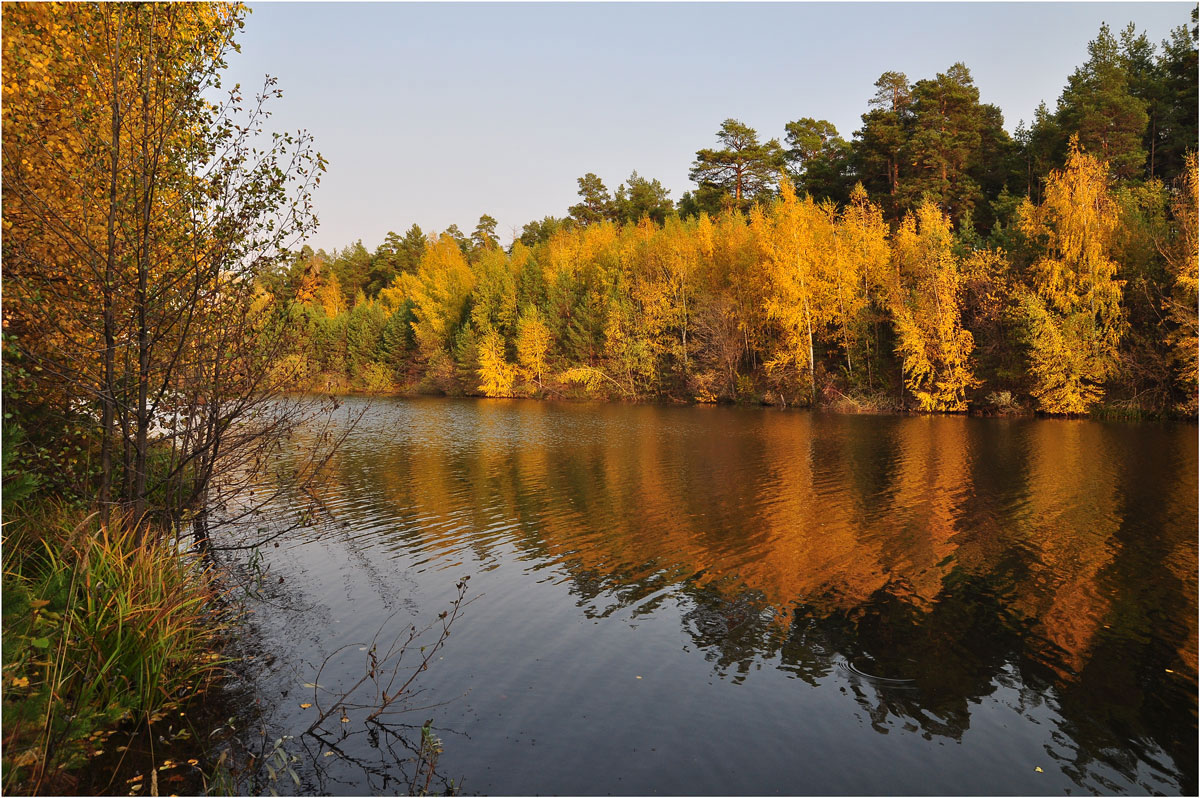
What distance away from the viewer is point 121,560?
260 inches

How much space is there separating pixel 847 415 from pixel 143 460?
35.6 m

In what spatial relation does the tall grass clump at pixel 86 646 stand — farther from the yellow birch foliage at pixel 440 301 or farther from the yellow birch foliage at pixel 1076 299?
the yellow birch foliage at pixel 440 301

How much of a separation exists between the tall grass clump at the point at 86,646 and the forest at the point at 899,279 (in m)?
12.1

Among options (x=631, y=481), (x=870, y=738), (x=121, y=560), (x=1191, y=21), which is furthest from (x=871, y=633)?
(x=1191, y=21)

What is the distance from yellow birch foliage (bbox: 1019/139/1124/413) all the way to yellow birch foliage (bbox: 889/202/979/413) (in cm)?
346

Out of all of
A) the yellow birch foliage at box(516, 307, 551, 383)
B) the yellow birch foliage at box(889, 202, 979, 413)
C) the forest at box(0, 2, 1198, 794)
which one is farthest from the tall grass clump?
the yellow birch foliage at box(516, 307, 551, 383)

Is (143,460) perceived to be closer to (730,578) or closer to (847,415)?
(730,578)

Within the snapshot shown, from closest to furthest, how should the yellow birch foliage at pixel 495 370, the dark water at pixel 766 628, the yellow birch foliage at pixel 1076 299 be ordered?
1. the dark water at pixel 766 628
2. the yellow birch foliage at pixel 1076 299
3. the yellow birch foliage at pixel 495 370

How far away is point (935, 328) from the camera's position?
37.7m

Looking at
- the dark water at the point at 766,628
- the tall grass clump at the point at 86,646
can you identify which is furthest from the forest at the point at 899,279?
the tall grass clump at the point at 86,646

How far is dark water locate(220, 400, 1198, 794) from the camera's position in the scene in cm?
630

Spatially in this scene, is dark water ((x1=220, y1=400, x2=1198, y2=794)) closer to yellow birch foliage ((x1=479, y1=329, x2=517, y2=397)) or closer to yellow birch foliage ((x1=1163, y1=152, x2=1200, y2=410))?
yellow birch foliage ((x1=1163, y1=152, x2=1200, y2=410))

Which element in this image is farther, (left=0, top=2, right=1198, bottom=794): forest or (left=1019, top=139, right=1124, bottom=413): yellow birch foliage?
(left=1019, top=139, right=1124, bottom=413): yellow birch foliage

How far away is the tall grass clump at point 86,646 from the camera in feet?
15.3
